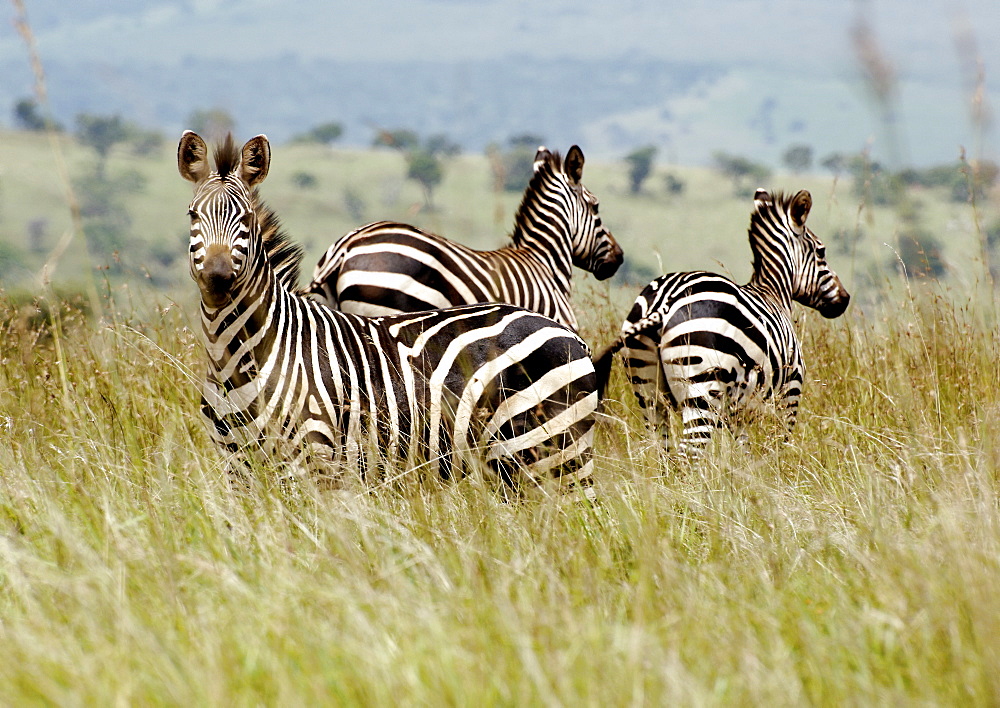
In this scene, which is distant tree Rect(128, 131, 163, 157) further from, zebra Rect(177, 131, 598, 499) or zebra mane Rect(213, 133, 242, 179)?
zebra Rect(177, 131, 598, 499)

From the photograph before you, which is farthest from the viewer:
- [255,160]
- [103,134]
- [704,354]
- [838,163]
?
[103,134]

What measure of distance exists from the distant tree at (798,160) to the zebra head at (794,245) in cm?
762

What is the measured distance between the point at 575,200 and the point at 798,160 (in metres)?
19.6

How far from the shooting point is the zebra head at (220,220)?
368cm

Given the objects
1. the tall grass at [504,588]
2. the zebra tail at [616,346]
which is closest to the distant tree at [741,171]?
the zebra tail at [616,346]

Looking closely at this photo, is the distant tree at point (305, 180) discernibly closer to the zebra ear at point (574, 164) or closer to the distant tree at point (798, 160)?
the distant tree at point (798, 160)

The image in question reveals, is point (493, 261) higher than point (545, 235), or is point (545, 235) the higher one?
point (545, 235)

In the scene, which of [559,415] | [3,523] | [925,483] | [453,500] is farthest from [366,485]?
[925,483]

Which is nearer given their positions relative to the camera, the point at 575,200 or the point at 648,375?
the point at 648,375

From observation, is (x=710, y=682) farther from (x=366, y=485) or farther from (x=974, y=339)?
(x=974, y=339)

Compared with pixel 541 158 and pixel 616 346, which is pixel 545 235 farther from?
pixel 616 346

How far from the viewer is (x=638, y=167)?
87000 millimetres

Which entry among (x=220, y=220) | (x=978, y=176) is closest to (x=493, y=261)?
(x=220, y=220)

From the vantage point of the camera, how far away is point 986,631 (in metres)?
2.24
